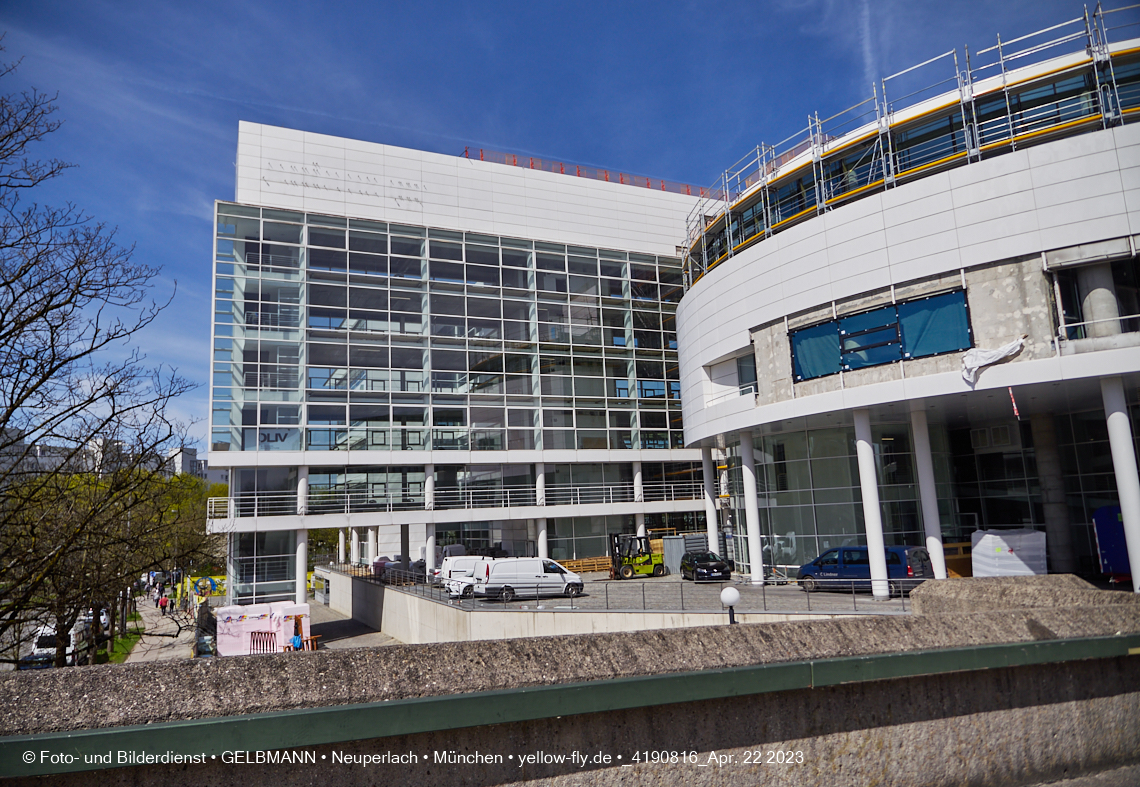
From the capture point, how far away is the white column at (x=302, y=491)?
38.2 m

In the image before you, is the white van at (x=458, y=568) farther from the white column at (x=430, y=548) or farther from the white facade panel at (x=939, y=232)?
the white facade panel at (x=939, y=232)

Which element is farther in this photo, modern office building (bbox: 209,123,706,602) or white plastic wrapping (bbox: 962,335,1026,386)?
modern office building (bbox: 209,123,706,602)

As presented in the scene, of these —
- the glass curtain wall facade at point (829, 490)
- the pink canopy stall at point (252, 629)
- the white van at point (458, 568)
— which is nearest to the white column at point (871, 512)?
the glass curtain wall facade at point (829, 490)

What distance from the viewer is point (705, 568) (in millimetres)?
31688

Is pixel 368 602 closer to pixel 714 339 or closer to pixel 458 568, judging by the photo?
pixel 458 568

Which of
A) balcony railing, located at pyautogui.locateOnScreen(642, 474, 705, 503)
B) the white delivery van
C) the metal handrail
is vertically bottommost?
the white delivery van

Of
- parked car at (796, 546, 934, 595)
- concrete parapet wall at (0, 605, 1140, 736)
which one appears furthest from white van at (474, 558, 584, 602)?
concrete parapet wall at (0, 605, 1140, 736)

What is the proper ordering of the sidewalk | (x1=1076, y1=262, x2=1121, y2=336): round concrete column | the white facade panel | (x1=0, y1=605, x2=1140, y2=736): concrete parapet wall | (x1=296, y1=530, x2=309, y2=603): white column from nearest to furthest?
(x1=0, y1=605, x2=1140, y2=736): concrete parapet wall, the white facade panel, (x1=1076, y1=262, x2=1121, y2=336): round concrete column, the sidewalk, (x1=296, y1=530, x2=309, y2=603): white column

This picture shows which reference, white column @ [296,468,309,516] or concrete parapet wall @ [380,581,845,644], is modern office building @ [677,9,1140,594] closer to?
concrete parapet wall @ [380,581,845,644]

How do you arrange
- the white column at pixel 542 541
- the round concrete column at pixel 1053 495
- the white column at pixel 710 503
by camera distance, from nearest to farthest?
the round concrete column at pixel 1053 495, the white column at pixel 710 503, the white column at pixel 542 541

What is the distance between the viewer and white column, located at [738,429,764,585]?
29.9m

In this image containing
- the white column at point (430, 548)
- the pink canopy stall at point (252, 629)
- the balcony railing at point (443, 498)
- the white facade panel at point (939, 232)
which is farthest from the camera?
the white column at point (430, 548)

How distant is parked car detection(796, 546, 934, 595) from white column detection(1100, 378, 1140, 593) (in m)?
6.08

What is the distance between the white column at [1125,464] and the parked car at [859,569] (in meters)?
6.08
